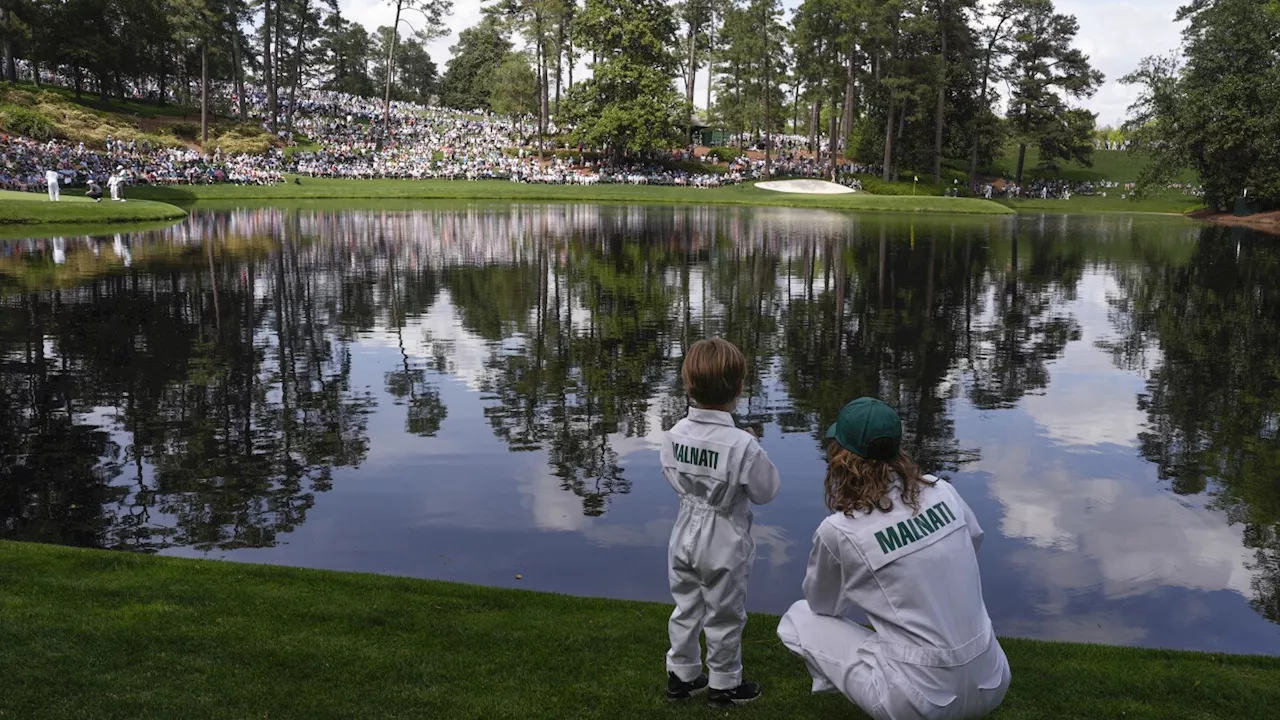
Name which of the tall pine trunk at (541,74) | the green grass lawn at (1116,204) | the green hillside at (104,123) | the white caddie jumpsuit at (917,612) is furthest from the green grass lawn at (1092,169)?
the white caddie jumpsuit at (917,612)

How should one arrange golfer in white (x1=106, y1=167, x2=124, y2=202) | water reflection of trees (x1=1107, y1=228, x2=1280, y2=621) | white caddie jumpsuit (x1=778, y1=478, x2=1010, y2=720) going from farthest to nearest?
golfer in white (x1=106, y1=167, x2=124, y2=202) < water reflection of trees (x1=1107, y1=228, x2=1280, y2=621) < white caddie jumpsuit (x1=778, y1=478, x2=1010, y2=720)

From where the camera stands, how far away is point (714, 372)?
4168mm

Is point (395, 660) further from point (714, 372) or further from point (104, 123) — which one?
point (104, 123)

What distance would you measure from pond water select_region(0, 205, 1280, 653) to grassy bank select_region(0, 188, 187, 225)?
1345cm

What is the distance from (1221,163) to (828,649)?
60.5 meters

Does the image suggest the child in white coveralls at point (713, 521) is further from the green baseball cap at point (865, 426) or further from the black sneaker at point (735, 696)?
the green baseball cap at point (865, 426)

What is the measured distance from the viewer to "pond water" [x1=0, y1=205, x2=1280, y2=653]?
6.85m

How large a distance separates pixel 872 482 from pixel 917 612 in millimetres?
465

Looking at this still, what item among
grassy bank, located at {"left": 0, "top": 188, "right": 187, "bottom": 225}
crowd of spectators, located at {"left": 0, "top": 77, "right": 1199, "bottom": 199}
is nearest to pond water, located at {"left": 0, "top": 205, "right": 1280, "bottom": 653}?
grassy bank, located at {"left": 0, "top": 188, "right": 187, "bottom": 225}

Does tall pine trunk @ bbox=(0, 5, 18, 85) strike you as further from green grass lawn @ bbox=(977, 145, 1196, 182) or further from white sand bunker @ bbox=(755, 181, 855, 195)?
green grass lawn @ bbox=(977, 145, 1196, 182)

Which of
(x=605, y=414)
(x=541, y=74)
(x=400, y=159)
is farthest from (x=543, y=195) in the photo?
(x=605, y=414)

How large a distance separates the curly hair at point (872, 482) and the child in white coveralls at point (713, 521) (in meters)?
0.62

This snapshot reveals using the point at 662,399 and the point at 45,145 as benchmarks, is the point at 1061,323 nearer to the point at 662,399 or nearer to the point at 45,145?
the point at 662,399

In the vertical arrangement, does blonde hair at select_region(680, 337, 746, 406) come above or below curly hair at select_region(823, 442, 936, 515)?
above
